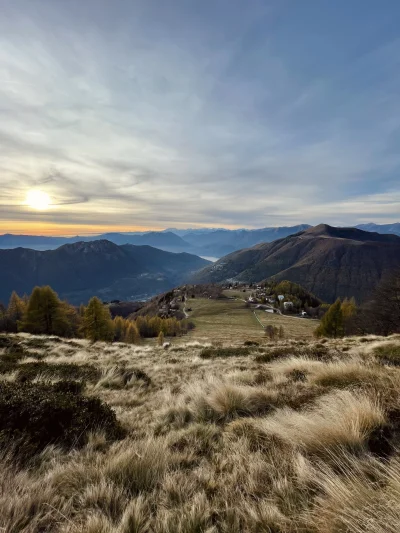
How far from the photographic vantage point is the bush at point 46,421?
3.94 m

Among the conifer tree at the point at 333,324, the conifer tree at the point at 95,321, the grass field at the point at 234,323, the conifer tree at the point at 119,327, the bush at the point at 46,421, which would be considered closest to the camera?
the bush at the point at 46,421

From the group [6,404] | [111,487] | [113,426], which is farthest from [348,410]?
[6,404]

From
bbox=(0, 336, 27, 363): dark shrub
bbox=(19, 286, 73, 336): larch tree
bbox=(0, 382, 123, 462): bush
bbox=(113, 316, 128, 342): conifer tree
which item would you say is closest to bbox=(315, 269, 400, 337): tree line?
bbox=(0, 382, 123, 462): bush

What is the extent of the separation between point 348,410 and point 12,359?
15.2m

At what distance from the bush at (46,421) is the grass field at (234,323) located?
53597 millimetres

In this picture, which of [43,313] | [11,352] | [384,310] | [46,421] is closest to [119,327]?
[43,313]

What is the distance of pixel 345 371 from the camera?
19.6ft

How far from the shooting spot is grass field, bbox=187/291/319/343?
6501 cm

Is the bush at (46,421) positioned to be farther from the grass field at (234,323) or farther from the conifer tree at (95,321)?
the grass field at (234,323)

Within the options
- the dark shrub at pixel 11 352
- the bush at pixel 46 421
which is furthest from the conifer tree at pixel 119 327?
the bush at pixel 46 421

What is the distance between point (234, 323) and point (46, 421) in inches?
3217

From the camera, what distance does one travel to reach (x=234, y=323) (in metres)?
83.6

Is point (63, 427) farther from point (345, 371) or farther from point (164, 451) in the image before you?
point (345, 371)

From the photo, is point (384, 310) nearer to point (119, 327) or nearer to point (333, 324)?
point (333, 324)
